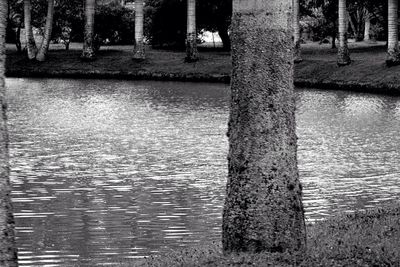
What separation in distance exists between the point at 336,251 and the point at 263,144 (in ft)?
3.81

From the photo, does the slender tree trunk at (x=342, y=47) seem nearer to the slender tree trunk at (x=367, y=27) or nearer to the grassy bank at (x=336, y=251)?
the slender tree trunk at (x=367, y=27)

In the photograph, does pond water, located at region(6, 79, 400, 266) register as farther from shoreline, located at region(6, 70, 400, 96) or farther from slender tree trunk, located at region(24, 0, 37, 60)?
slender tree trunk, located at region(24, 0, 37, 60)

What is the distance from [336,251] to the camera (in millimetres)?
8695

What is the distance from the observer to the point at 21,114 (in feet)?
91.9

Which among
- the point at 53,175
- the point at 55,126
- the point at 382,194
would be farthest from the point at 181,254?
the point at 55,126

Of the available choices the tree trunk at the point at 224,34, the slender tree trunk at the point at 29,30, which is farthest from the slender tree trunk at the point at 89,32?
the tree trunk at the point at 224,34

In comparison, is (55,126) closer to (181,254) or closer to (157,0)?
(181,254)

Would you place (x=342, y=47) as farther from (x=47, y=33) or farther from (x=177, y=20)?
(x=47, y=33)

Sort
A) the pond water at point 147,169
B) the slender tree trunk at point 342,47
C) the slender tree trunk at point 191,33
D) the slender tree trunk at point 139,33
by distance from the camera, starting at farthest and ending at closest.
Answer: the slender tree trunk at point 139,33 → the slender tree trunk at point 191,33 → the slender tree trunk at point 342,47 → the pond water at point 147,169

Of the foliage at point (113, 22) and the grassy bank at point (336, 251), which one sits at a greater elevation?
the foliage at point (113, 22)

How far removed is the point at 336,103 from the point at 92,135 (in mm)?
11520

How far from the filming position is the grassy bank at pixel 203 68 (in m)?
38.4

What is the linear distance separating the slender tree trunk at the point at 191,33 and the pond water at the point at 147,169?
47.1ft

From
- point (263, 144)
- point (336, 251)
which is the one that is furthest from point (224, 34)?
point (336, 251)
